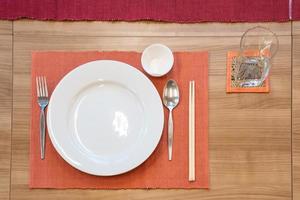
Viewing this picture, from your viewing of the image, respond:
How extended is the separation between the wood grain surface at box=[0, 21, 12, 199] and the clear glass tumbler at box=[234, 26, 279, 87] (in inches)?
21.9

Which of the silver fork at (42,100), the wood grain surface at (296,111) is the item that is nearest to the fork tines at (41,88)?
the silver fork at (42,100)

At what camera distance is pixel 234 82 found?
3.20 feet

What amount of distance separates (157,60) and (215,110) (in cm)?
19

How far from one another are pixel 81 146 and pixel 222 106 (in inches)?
13.9

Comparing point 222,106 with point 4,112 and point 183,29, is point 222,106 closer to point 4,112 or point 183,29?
point 183,29

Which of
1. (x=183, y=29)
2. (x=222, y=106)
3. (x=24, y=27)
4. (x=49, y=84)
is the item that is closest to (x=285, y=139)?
(x=222, y=106)

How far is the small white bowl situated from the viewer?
3.15 ft

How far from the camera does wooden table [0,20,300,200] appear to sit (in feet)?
3.17

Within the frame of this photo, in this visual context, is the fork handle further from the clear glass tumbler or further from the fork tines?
the clear glass tumbler

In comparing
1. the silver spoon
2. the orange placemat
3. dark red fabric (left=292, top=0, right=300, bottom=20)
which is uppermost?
dark red fabric (left=292, top=0, right=300, bottom=20)

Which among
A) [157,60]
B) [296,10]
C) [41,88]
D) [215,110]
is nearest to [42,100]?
[41,88]

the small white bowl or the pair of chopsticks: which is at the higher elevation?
the small white bowl

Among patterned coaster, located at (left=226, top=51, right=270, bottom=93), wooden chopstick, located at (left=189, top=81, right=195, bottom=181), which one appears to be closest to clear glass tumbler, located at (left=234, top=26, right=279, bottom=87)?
patterned coaster, located at (left=226, top=51, right=270, bottom=93)

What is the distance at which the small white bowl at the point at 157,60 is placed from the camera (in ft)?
3.15
